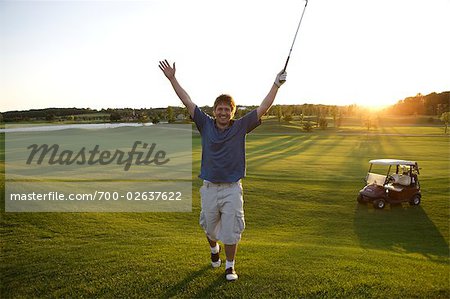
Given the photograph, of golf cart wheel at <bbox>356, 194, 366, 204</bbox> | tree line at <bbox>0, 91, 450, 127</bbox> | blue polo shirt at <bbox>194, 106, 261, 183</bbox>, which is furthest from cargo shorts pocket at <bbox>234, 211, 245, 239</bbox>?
tree line at <bbox>0, 91, 450, 127</bbox>

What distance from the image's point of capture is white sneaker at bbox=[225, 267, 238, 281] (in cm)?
561

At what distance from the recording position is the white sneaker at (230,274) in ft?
18.4

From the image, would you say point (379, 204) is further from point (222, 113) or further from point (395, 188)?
point (222, 113)

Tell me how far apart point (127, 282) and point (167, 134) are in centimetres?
5973

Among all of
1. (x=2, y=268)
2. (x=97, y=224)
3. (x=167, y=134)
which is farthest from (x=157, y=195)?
(x=167, y=134)

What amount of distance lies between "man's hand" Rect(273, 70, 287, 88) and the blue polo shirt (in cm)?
57

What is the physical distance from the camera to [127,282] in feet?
18.3

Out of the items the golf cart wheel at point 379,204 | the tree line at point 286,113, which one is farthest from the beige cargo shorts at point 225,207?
the tree line at point 286,113

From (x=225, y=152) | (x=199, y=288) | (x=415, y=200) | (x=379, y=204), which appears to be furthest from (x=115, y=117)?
(x=199, y=288)

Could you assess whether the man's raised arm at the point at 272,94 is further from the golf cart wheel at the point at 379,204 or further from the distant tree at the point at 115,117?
the distant tree at the point at 115,117

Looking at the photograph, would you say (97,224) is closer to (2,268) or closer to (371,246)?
(2,268)

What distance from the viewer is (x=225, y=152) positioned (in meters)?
5.65

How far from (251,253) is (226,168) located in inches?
88.9

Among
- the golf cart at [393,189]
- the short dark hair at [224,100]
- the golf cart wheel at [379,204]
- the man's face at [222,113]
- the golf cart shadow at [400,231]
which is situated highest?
the short dark hair at [224,100]
